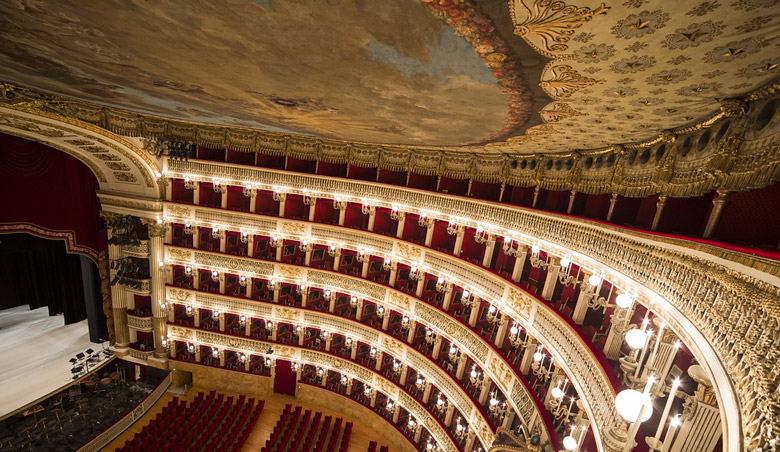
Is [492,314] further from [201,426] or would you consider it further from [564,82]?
[201,426]

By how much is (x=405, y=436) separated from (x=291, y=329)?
8713 mm

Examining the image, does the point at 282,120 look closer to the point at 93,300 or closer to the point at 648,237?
A: the point at 648,237

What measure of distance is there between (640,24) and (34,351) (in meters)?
28.5

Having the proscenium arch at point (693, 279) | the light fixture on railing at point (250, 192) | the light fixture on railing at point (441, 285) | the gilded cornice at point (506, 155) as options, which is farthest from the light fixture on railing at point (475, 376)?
the light fixture on railing at point (250, 192)

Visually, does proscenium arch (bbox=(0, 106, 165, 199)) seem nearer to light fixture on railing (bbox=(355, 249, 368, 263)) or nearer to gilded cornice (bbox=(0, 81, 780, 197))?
gilded cornice (bbox=(0, 81, 780, 197))

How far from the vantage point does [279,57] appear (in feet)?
15.8

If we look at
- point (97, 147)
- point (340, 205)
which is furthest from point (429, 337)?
point (97, 147)

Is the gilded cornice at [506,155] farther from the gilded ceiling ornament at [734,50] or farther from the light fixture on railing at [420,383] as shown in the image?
Answer: the light fixture on railing at [420,383]

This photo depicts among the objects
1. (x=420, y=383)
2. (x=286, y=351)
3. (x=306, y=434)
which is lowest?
(x=306, y=434)

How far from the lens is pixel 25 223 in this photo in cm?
1686

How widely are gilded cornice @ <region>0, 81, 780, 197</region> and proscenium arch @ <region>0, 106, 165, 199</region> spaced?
257 mm

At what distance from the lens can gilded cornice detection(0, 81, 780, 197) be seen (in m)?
4.79

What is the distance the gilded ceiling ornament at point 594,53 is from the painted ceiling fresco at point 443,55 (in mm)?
20

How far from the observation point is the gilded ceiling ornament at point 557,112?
5.26 meters
